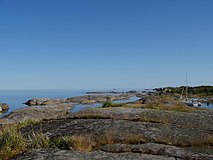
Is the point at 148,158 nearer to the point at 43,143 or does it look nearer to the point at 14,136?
the point at 43,143

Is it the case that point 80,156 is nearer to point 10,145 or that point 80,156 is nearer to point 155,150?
point 155,150

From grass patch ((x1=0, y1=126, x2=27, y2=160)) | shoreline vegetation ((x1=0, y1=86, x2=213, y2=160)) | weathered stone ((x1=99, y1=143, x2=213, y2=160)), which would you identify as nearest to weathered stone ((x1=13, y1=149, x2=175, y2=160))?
shoreline vegetation ((x1=0, y1=86, x2=213, y2=160))

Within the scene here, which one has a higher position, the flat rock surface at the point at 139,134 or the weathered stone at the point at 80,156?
the flat rock surface at the point at 139,134

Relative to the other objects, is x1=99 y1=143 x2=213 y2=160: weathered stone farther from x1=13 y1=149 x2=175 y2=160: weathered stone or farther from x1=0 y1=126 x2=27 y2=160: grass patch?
x1=0 y1=126 x2=27 y2=160: grass patch

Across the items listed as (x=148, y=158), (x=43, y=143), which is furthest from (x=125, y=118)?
(x=148, y=158)

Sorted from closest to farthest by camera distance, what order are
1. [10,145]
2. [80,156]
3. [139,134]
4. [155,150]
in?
[80,156] → [155,150] → [10,145] → [139,134]

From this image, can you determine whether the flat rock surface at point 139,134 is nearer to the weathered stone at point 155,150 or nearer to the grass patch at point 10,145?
the weathered stone at point 155,150

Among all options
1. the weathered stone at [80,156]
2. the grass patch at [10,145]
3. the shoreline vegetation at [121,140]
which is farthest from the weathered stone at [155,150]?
the grass patch at [10,145]

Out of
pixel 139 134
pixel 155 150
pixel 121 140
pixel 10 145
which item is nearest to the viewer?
pixel 155 150

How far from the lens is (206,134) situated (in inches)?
360

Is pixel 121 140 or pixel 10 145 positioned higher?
pixel 121 140

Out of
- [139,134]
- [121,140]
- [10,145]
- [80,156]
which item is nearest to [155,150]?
[121,140]

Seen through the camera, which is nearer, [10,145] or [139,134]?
[10,145]

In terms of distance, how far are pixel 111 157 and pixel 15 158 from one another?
2.41m
